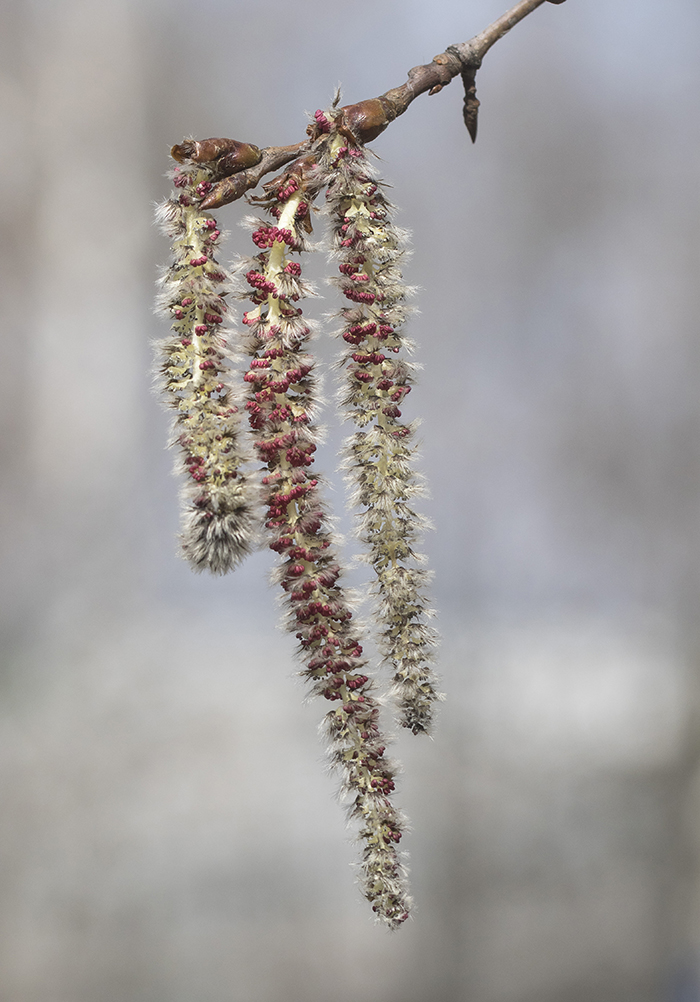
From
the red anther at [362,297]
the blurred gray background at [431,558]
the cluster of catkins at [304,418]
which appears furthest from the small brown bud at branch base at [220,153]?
the blurred gray background at [431,558]

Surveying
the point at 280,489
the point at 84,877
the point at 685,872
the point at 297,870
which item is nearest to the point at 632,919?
the point at 685,872

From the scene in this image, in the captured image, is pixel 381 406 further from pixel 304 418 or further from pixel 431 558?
pixel 431 558

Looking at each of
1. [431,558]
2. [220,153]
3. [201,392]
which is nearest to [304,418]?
[201,392]

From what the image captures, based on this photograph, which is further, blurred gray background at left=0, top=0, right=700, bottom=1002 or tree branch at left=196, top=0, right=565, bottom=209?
blurred gray background at left=0, top=0, right=700, bottom=1002

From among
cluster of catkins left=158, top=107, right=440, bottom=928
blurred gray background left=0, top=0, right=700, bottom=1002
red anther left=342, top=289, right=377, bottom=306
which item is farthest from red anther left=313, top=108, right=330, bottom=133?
blurred gray background left=0, top=0, right=700, bottom=1002

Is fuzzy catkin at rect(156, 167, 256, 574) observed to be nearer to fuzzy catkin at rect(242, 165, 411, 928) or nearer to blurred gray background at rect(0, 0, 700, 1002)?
fuzzy catkin at rect(242, 165, 411, 928)

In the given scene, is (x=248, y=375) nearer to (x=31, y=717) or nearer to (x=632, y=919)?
(x=31, y=717)

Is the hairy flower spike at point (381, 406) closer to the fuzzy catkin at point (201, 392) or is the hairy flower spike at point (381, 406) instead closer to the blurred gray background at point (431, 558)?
the fuzzy catkin at point (201, 392)
